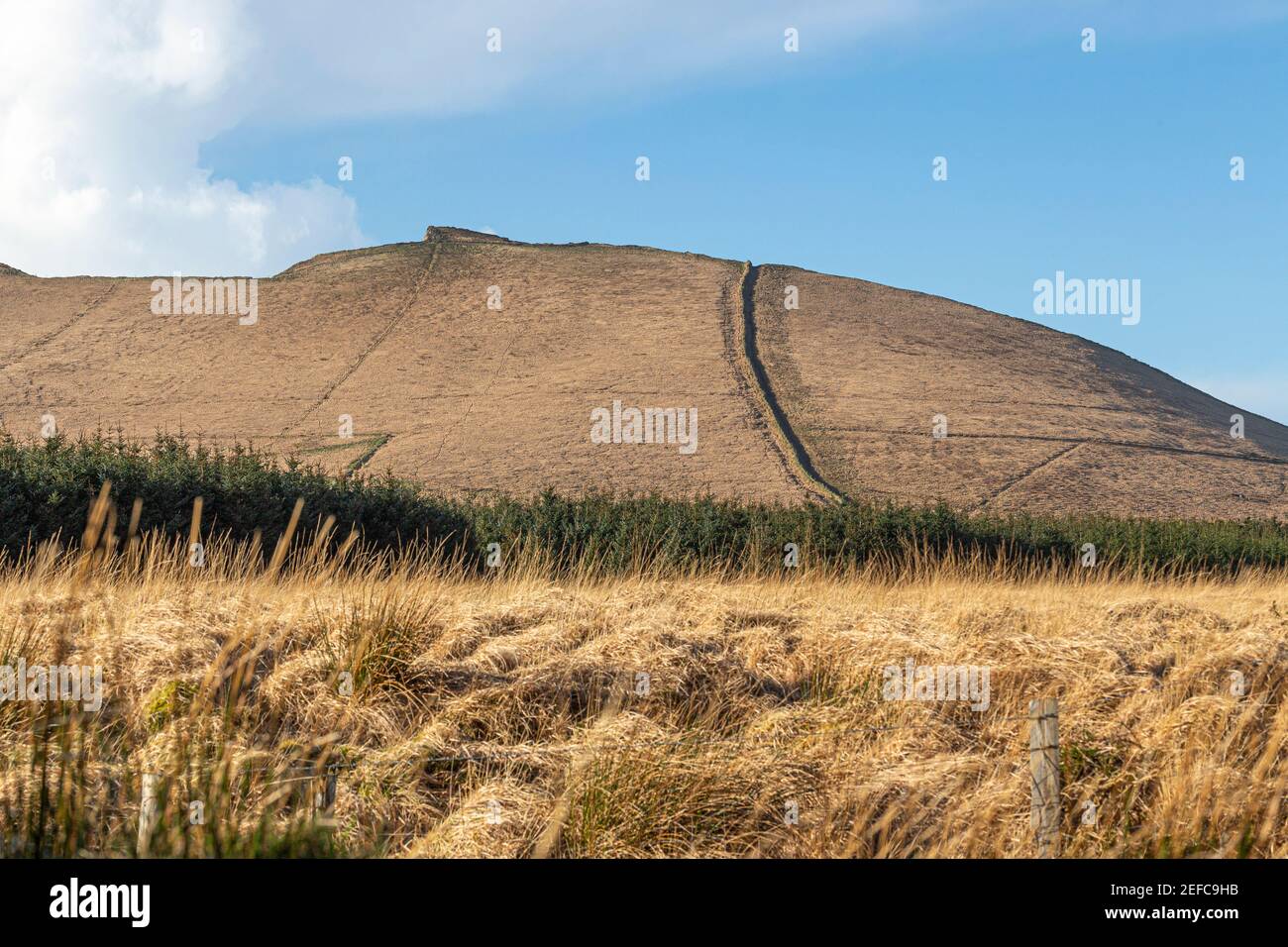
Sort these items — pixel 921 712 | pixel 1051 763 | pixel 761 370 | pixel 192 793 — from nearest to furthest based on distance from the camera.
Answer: pixel 192 793, pixel 1051 763, pixel 921 712, pixel 761 370

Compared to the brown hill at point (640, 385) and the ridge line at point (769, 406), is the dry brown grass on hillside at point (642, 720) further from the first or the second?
the brown hill at point (640, 385)

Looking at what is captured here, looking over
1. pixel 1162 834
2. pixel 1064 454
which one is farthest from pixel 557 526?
pixel 1064 454

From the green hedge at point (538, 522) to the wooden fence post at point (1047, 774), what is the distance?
9203mm

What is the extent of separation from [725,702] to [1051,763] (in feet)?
12.5

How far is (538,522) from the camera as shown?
22875 mm

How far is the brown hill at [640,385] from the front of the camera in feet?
139

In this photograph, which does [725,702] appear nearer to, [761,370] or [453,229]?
[761,370]

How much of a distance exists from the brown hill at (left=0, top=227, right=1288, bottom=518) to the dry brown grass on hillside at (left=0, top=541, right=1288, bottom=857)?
27.0 metres

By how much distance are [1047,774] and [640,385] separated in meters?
47.3

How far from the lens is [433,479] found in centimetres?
3900
